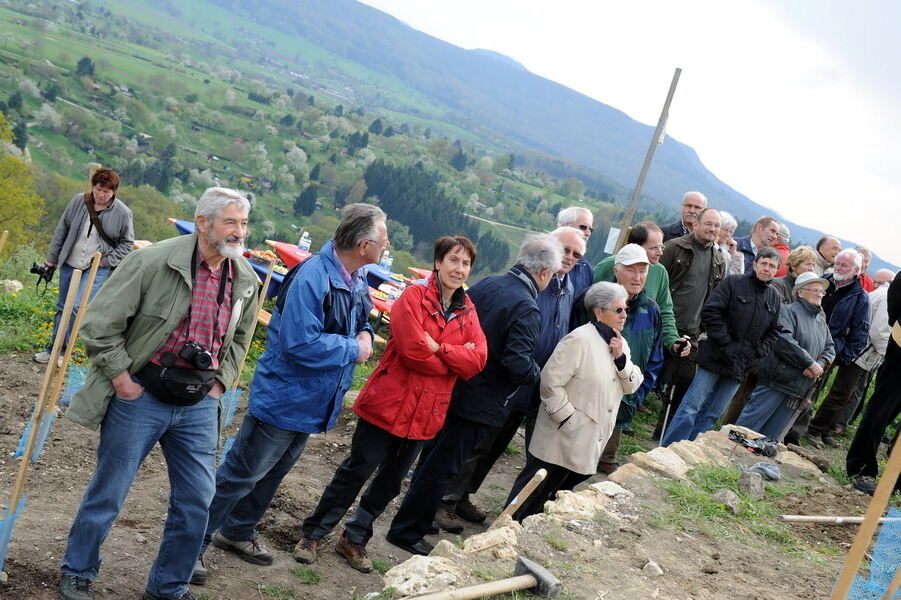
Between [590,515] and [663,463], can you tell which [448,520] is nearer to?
[590,515]

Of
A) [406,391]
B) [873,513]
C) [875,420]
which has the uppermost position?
[873,513]

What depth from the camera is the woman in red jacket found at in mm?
4516

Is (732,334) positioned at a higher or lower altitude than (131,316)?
higher

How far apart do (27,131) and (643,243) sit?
81.5 meters

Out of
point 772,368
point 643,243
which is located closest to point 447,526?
point 643,243

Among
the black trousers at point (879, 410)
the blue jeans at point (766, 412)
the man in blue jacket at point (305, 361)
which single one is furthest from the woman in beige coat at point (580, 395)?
the blue jeans at point (766, 412)

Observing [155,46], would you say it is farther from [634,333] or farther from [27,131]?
[634,333]

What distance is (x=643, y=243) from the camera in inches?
267

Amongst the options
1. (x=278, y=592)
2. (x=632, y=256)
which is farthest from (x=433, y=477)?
(x=632, y=256)

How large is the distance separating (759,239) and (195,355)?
287 inches

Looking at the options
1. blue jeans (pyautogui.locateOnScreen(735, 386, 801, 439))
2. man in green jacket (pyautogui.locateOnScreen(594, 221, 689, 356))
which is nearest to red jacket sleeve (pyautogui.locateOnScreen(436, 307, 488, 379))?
man in green jacket (pyautogui.locateOnScreen(594, 221, 689, 356))

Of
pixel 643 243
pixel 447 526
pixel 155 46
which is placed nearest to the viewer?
pixel 447 526

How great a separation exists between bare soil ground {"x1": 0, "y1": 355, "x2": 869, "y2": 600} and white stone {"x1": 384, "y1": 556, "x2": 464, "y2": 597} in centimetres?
23

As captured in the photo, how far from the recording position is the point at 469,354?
180 inches
